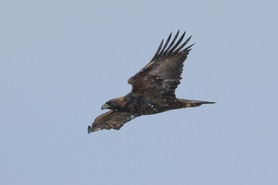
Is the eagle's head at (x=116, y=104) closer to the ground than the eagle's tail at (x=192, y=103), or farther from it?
farther from it

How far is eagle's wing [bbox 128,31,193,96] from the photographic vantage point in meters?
33.4

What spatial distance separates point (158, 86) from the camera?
3372 cm

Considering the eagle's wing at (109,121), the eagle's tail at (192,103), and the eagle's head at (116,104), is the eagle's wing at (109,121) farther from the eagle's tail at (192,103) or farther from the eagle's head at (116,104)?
the eagle's tail at (192,103)

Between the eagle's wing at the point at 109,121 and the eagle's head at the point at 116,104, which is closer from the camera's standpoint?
the eagle's head at the point at 116,104

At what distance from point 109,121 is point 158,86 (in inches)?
110

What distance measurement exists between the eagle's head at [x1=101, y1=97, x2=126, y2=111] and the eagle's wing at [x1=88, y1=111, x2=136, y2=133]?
0.89m

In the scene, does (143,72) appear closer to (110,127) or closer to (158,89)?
(158,89)

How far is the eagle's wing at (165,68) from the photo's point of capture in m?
33.4

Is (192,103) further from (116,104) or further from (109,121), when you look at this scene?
(109,121)

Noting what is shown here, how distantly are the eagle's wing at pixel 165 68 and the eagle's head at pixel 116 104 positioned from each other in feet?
2.72

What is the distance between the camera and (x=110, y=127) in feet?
117

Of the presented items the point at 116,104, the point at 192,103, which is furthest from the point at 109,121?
the point at 192,103

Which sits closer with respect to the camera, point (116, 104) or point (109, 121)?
point (116, 104)

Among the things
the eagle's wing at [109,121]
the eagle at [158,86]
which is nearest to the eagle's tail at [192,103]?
the eagle at [158,86]
